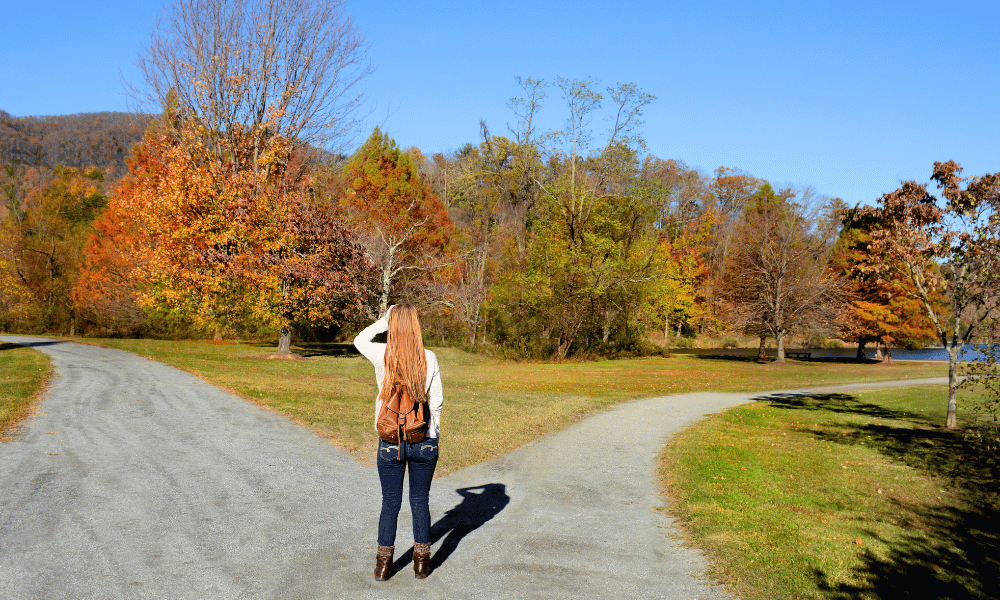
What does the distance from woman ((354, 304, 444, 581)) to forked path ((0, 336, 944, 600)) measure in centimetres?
27

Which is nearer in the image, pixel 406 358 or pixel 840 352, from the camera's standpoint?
pixel 406 358

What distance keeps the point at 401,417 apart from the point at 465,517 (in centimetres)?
239

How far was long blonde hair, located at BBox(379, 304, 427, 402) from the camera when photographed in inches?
177

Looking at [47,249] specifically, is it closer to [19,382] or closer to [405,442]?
[19,382]

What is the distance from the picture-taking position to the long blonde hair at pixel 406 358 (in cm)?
448

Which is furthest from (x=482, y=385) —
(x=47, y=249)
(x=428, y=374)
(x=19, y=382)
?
(x=47, y=249)

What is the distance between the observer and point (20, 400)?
11.3m

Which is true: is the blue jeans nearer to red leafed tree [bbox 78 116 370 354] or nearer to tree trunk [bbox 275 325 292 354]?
red leafed tree [bbox 78 116 370 354]

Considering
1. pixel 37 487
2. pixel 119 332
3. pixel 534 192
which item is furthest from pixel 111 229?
pixel 37 487

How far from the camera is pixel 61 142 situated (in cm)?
9794

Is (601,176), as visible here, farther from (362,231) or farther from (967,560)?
(967,560)

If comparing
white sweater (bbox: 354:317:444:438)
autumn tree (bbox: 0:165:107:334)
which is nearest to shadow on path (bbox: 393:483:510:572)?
white sweater (bbox: 354:317:444:438)

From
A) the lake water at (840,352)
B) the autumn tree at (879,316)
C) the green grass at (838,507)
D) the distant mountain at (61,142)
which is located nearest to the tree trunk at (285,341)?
the green grass at (838,507)

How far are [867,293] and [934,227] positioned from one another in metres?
29.8
